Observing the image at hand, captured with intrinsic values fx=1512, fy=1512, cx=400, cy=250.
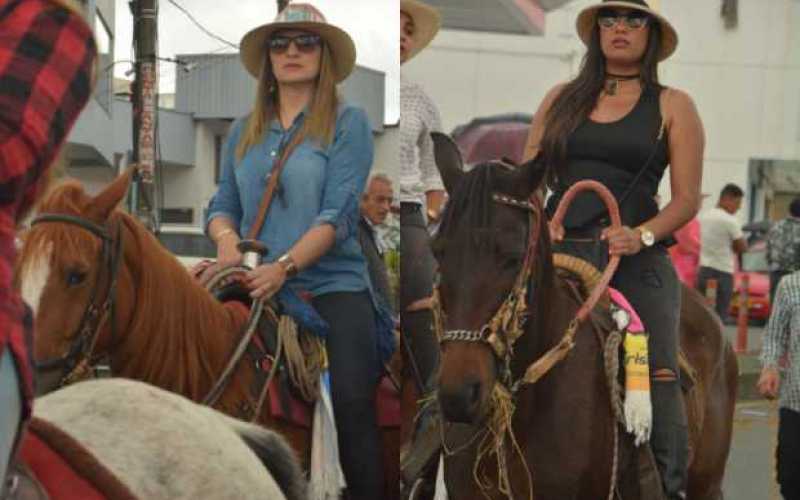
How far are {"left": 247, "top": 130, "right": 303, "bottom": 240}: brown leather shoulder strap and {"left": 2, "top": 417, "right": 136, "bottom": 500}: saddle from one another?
2569mm

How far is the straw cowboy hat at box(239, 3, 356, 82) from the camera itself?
5109 millimetres

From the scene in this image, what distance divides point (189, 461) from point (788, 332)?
15.6 feet

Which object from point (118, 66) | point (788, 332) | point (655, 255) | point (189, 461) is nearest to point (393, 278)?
point (655, 255)

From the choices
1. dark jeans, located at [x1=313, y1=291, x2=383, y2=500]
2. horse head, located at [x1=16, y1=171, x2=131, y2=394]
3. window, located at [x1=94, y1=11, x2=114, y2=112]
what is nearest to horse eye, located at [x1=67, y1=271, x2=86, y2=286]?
horse head, located at [x1=16, y1=171, x2=131, y2=394]

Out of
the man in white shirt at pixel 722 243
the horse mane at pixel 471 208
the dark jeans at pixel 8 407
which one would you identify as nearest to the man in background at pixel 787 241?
the man in white shirt at pixel 722 243

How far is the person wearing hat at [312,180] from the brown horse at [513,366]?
53 centimetres

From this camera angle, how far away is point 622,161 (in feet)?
17.1

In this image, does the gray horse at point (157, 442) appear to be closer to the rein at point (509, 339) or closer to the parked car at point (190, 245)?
the rein at point (509, 339)

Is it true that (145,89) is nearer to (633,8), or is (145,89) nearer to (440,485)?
(440,485)

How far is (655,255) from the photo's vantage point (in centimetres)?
517

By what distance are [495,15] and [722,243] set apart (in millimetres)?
4848

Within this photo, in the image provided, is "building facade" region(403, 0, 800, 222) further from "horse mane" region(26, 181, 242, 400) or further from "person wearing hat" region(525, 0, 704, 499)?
"horse mane" region(26, 181, 242, 400)

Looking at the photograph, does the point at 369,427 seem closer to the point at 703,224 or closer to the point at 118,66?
the point at 118,66

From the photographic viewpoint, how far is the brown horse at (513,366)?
440cm
